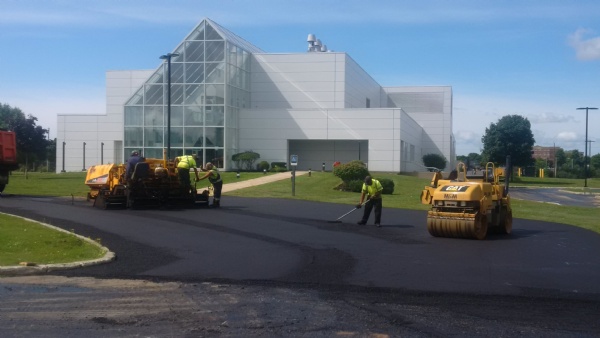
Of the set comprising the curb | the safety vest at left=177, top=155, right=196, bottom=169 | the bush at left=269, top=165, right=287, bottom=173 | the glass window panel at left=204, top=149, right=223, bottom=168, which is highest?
the glass window panel at left=204, top=149, right=223, bottom=168

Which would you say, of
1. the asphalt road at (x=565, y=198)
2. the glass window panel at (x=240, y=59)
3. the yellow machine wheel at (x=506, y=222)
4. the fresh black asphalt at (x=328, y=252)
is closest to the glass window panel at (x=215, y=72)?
the glass window panel at (x=240, y=59)

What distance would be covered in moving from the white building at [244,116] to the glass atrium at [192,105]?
80 mm

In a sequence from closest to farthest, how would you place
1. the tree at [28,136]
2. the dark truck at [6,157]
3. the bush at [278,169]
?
the dark truck at [6,157] → the tree at [28,136] → the bush at [278,169]

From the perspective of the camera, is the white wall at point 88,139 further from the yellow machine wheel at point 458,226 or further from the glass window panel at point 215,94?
the yellow machine wheel at point 458,226

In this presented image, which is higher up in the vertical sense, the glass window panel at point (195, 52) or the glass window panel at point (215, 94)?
the glass window panel at point (195, 52)

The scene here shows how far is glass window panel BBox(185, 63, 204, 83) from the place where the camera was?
5612 cm

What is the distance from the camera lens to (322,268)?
40.0 feet

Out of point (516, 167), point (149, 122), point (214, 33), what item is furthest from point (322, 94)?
point (516, 167)

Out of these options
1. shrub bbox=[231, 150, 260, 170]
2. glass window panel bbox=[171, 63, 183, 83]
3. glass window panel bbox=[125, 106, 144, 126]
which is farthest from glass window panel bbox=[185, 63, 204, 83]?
shrub bbox=[231, 150, 260, 170]

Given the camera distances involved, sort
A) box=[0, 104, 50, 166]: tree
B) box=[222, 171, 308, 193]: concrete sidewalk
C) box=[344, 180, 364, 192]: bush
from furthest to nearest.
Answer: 1. box=[0, 104, 50, 166]: tree
2. box=[222, 171, 308, 193]: concrete sidewalk
3. box=[344, 180, 364, 192]: bush

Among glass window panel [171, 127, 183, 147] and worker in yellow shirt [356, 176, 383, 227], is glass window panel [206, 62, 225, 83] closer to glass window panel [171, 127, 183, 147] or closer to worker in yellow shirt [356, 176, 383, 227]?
glass window panel [171, 127, 183, 147]

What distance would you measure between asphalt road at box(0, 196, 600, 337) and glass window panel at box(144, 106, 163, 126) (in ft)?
125

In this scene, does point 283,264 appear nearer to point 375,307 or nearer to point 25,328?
point 375,307

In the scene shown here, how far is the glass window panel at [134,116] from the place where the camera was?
56875mm
